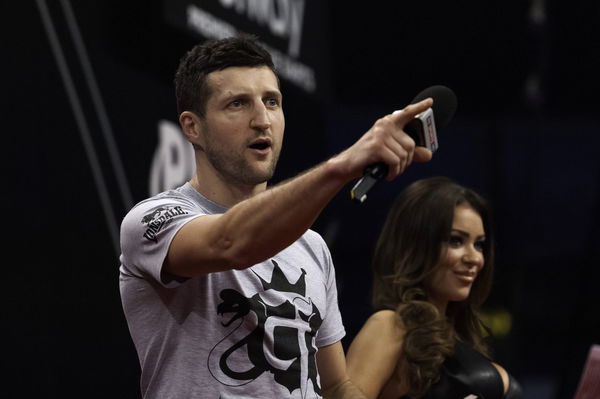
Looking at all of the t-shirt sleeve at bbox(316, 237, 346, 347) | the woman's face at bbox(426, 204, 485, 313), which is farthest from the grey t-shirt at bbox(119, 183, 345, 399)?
the woman's face at bbox(426, 204, 485, 313)

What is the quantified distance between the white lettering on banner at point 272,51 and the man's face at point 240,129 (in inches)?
49.2

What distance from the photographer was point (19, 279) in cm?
236

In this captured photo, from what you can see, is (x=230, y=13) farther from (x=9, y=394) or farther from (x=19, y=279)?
(x=9, y=394)

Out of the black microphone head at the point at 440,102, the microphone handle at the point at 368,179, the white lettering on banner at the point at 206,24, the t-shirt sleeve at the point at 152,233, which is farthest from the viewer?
the white lettering on banner at the point at 206,24

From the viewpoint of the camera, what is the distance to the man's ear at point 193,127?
186 centimetres

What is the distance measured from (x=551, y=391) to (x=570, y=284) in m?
0.99

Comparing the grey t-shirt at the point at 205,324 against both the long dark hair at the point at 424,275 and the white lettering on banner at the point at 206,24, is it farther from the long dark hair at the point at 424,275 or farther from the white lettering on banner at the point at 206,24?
the white lettering on banner at the point at 206,24

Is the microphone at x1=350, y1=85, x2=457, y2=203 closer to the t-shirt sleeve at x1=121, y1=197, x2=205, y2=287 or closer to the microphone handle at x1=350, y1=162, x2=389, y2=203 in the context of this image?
the microphone handle at x1=350, y1=162, x2=389, y2=203

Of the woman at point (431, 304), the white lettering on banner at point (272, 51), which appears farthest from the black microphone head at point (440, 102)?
the white lettering on banner at point (272, 51)

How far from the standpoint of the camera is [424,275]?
2631 millimetres

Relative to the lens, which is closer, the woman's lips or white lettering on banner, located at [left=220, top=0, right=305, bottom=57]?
the woman's lips

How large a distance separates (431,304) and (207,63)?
1087mm

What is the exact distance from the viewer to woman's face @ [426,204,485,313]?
267 cm

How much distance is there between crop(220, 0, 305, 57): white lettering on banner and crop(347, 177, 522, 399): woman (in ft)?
3.60
